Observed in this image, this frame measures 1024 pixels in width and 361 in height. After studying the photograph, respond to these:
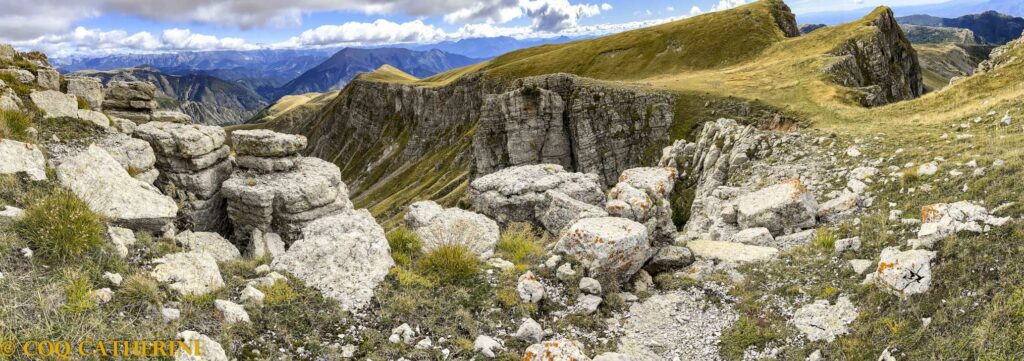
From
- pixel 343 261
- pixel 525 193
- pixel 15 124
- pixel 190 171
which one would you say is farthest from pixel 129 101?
pixel 525 193

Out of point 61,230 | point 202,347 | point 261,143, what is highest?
point 261,143

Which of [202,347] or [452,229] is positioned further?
[452,229]

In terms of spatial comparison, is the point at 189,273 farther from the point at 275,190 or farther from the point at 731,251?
the point at 731,251

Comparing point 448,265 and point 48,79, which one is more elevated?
point 48,79

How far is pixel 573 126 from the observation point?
83.5m

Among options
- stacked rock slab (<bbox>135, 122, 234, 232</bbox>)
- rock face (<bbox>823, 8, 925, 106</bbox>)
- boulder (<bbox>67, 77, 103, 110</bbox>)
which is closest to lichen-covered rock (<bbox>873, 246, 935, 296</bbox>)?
stacked rock slab (<bbox>135, 122, 234, 232</bbox>)

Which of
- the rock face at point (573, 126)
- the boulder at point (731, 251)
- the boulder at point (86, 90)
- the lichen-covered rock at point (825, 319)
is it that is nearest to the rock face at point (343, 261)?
the lichen-covered rock at point (825, 319)

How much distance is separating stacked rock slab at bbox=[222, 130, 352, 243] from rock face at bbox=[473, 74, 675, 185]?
60640mm

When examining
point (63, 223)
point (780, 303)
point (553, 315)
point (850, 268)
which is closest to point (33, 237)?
point (63, 223)

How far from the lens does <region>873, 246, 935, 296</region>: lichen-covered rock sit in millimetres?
10477

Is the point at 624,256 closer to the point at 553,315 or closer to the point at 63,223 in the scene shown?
the point at 553,315

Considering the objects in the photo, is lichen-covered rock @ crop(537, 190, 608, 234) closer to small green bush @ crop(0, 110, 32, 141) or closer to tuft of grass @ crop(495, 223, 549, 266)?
tuft of grass @ crop(495, 223, 549, 266)

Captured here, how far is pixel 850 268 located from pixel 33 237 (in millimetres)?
19717

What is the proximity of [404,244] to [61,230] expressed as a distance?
805cm
